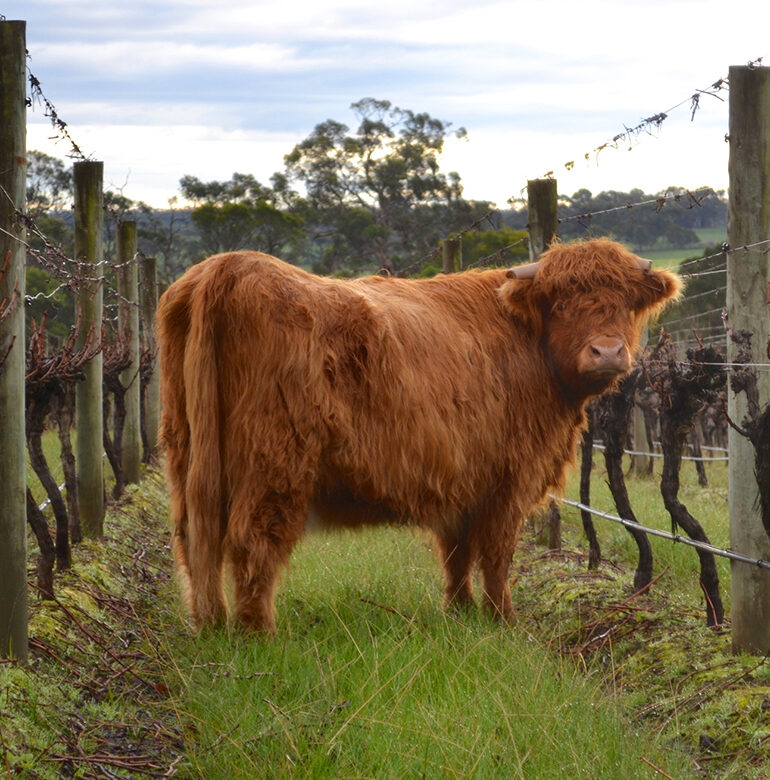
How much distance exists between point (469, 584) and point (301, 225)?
3222 cm

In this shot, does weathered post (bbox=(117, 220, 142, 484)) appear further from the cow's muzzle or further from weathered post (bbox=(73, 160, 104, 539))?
the cow's muzzle

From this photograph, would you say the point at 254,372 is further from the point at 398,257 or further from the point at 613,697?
the point at 398,257

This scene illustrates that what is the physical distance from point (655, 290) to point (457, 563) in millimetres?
1782

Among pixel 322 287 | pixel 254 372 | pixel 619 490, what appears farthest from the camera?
pixel 619 490

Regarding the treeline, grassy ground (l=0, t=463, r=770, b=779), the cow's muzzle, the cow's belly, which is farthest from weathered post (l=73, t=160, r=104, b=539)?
the treeline

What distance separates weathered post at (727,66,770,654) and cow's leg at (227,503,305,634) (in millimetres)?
1904

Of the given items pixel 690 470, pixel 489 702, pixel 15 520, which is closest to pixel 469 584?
pixel 489 702

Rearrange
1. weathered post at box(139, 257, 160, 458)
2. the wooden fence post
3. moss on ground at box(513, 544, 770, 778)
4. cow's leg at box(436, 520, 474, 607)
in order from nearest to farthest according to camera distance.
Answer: moss on ground at box(513, 544, 770, 778) → the wooden fence post → cow's leg at box(436, 520, 474, 607) → weathered post at box(139, 257, 160, 458)

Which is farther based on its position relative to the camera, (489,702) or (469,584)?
(469,584)

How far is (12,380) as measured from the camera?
4004 millimetres

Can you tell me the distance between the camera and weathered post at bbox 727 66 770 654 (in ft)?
14.6

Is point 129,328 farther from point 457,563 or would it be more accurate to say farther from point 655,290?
point 655,290

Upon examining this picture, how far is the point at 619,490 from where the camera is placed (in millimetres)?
6164

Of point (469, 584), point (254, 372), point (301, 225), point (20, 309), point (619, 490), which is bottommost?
point (469, 584)
